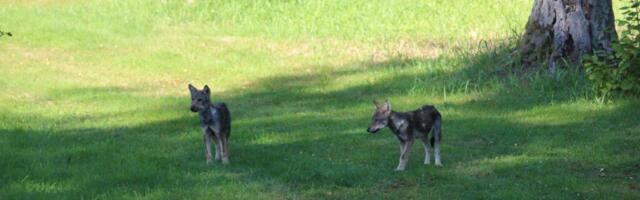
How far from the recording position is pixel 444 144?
16.4 m

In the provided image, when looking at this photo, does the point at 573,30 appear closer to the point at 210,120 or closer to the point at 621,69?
the point at 621,69

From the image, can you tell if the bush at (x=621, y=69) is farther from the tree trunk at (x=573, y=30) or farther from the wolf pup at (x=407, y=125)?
the wolf pup at (x=407, y=125)

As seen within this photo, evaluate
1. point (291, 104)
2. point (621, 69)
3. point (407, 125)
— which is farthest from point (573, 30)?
point (407, 125)

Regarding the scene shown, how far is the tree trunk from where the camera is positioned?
22.0 metres

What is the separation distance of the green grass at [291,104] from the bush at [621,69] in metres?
0.32

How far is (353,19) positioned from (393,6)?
7.22 ft

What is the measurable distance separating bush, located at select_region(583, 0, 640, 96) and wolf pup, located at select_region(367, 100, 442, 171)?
5.93 meters

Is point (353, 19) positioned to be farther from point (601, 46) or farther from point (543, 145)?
point (543, 145)

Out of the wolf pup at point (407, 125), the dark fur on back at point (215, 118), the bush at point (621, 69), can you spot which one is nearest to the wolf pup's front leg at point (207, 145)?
the dark fur on back at point (215, 118)

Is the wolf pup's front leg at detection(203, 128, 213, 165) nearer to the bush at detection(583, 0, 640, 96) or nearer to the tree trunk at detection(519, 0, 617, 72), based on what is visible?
the bush at detection(583, 0, 640, 96)

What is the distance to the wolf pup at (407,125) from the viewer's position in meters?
13.6

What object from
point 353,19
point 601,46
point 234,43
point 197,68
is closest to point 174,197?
point 601,46

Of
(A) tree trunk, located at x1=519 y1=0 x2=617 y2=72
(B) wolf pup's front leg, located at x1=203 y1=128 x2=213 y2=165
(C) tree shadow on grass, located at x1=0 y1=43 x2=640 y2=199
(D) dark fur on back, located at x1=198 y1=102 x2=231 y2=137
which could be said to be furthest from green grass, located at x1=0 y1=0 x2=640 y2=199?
(A) tree trunk, located at x1=519 y1=0 x2=617 y2=72

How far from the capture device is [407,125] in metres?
13.8
